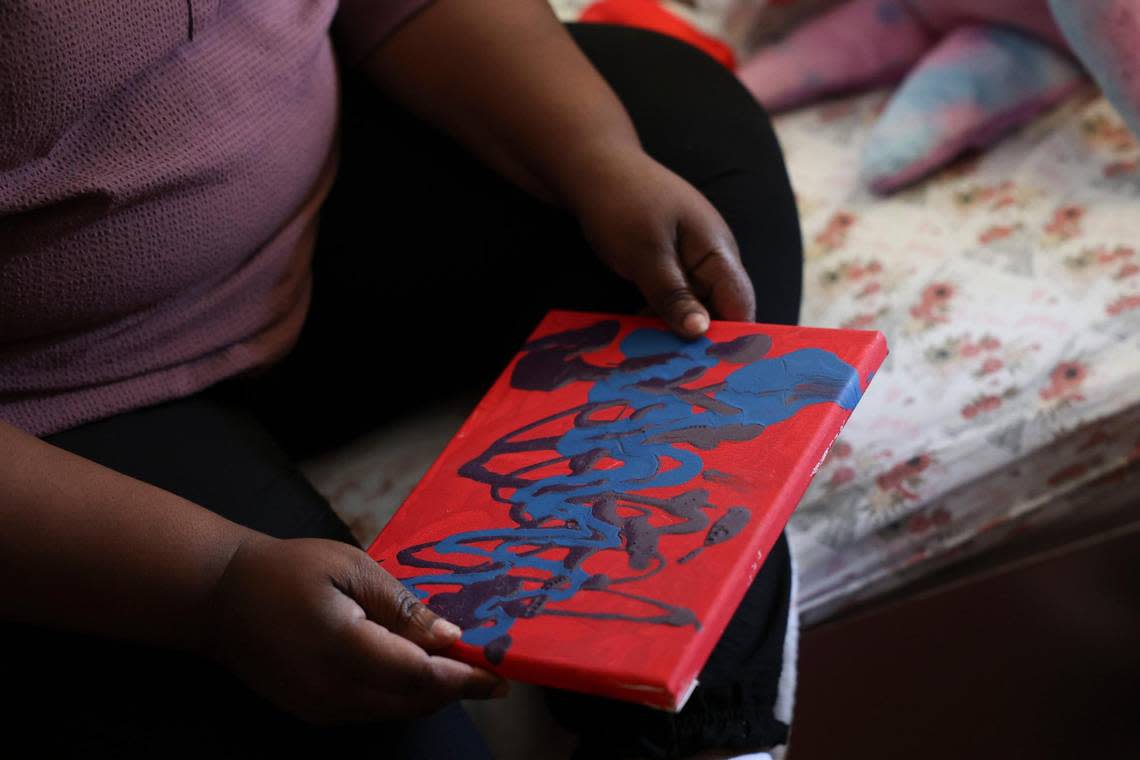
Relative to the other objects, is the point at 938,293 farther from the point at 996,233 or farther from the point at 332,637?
the point at 332,637

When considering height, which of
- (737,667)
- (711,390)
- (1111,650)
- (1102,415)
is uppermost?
(711,390)

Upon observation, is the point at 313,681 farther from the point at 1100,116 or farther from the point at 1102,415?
the point at 1100,116

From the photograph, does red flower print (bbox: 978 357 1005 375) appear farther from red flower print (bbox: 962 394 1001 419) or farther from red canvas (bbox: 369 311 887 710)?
red canvas (bbox: 369 311 887 710)

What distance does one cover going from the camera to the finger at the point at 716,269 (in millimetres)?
601

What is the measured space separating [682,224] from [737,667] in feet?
0.74

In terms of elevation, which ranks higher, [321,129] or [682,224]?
[321,129]

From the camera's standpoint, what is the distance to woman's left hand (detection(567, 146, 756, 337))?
0.60 metres

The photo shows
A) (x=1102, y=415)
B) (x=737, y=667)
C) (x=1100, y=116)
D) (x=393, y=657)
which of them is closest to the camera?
(x=393, y=657)

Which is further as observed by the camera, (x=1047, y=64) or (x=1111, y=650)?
(x=1047, y=64)

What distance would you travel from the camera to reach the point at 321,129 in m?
0.65

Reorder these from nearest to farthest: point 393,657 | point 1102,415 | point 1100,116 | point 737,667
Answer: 1. point 393,657
2. point 737,667
3. point 1102,415
4. point 1100,116

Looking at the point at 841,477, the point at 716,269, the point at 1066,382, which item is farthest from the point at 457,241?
the point at 1066,382

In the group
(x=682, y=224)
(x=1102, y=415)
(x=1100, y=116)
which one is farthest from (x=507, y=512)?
(x=1100, y=116)

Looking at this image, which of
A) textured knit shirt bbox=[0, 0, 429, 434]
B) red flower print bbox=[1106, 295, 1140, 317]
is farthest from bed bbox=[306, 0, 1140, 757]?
textured knit shirt bbox=[0, 0, 429, 434]
